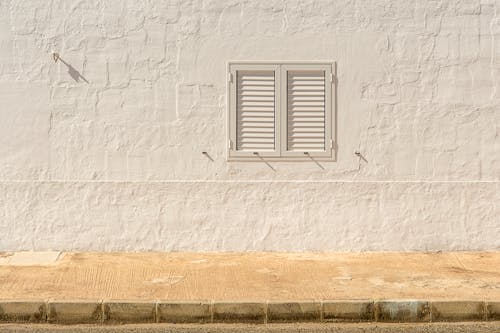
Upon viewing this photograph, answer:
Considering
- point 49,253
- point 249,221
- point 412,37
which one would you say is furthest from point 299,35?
point 49,253

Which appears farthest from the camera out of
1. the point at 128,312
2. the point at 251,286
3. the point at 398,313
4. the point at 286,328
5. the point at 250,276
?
the point at 250,276

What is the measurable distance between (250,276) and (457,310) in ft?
7.67

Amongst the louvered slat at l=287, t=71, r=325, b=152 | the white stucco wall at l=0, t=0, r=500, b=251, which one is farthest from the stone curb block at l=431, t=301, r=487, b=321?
the louvered slat at l=287, t=71, r=325, b=152

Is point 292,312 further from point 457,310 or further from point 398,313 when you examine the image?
point 457,310

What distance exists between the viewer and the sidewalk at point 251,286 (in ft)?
24.9

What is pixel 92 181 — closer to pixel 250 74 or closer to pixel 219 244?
pixel 219 244

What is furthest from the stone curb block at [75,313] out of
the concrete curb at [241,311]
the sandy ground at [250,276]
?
the sandy ground at [250,276]

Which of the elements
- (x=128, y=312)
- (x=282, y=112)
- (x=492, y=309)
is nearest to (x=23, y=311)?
(x=128, y=312)

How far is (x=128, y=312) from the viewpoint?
756 cm

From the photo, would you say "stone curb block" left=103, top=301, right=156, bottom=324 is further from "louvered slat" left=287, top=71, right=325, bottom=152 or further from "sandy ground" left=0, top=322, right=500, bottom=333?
"louvered slat" left=287, top=71, right=325, bottom=152

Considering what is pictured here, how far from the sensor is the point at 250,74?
10.3m

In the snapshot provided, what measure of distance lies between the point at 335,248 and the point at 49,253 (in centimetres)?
Answer: 361

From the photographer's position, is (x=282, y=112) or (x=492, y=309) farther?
(x=282, y=112)

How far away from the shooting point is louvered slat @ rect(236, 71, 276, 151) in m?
10.3
